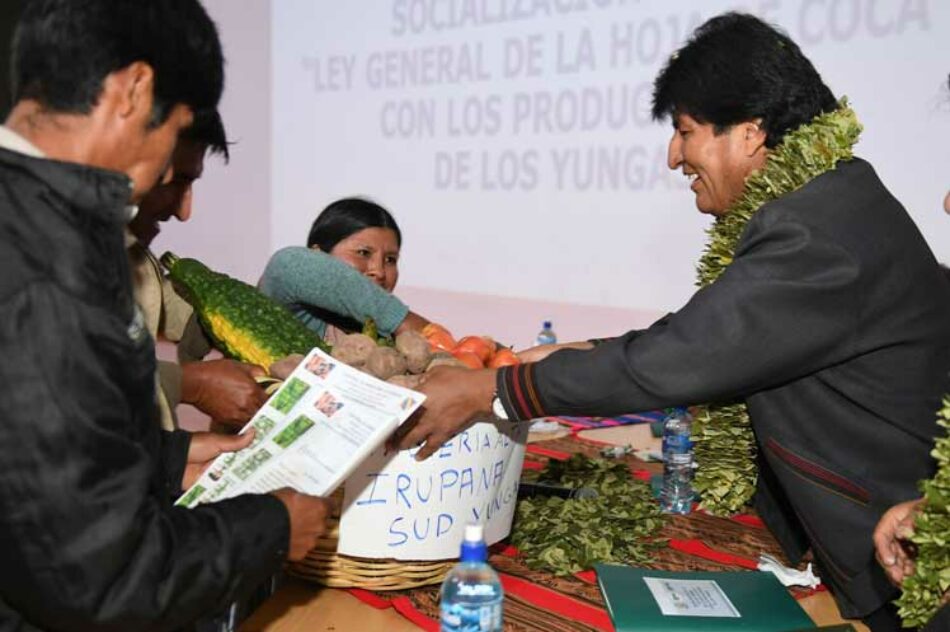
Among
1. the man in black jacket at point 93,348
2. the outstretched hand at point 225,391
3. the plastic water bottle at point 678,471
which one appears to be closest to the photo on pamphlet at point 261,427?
the outstretched hand at point 225,391

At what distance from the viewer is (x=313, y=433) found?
131cm

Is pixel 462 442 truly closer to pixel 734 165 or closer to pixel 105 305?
pixel 105 305

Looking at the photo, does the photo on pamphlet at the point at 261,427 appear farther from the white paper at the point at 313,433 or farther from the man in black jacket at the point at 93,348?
the man in black jacket at the point at 93,348

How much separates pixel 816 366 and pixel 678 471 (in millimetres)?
556

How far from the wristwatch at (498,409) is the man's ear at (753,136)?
2.68 ft

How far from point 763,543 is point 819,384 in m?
0.41

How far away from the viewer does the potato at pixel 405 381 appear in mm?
1631

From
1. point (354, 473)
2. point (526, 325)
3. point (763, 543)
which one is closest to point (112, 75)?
point (354, 473)

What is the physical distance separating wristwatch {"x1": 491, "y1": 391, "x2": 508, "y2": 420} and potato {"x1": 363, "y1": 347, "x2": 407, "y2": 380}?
192mm

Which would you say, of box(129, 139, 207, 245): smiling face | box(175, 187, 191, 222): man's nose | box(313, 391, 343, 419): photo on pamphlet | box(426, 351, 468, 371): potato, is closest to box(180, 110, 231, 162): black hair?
box(129, 139, 207, 245): smiling face

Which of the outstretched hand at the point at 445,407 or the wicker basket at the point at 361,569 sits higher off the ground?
the outstretched hand at the point at 445,407

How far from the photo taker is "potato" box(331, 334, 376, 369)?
162 cm

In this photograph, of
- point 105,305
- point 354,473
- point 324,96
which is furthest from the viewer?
point 324,96

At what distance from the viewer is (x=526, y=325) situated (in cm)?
469
